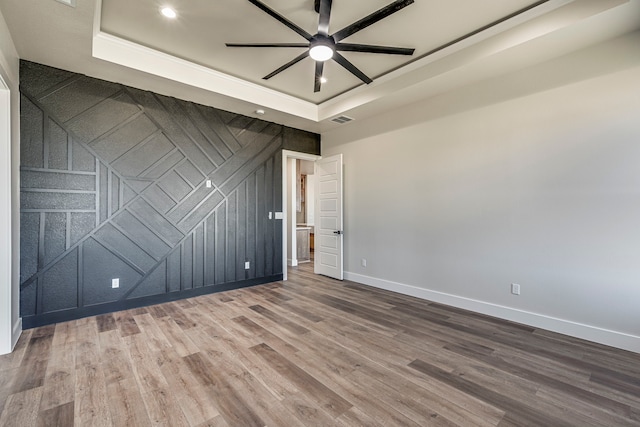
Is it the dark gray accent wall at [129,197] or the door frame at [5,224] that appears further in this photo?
the dark gray accent wall at [129,197]

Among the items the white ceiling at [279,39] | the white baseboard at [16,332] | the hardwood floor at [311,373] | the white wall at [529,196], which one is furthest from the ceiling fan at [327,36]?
the white baseboard at [16,332]

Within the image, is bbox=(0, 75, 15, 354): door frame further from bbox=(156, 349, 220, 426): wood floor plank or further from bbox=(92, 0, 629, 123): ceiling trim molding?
bbox=(156, 349, 220, 426): wood floor plank

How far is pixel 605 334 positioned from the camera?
9.28 feet

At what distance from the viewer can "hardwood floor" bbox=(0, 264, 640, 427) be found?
1845 mm

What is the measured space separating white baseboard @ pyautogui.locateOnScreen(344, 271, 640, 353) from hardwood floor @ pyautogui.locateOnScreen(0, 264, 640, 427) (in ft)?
0.37

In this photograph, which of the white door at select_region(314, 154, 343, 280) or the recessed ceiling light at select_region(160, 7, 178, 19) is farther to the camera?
the white door at select_region(314, 154, 343, 280)

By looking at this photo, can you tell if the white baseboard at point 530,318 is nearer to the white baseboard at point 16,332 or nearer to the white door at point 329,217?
the white door at point 329,217

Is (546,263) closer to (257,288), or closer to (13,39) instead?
(257,288)

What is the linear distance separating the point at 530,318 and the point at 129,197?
5.28 meters

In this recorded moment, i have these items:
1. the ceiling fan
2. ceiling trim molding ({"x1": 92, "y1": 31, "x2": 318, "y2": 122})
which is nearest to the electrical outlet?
the ceiling fan

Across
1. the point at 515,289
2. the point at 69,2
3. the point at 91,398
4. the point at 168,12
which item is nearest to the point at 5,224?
the point at 91,398

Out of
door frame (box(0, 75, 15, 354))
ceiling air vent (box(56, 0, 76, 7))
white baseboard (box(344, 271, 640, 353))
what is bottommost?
white baseboard (box(344, 271, 640, 353))

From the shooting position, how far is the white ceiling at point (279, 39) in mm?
2576

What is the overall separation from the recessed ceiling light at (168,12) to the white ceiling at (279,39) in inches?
2.0
